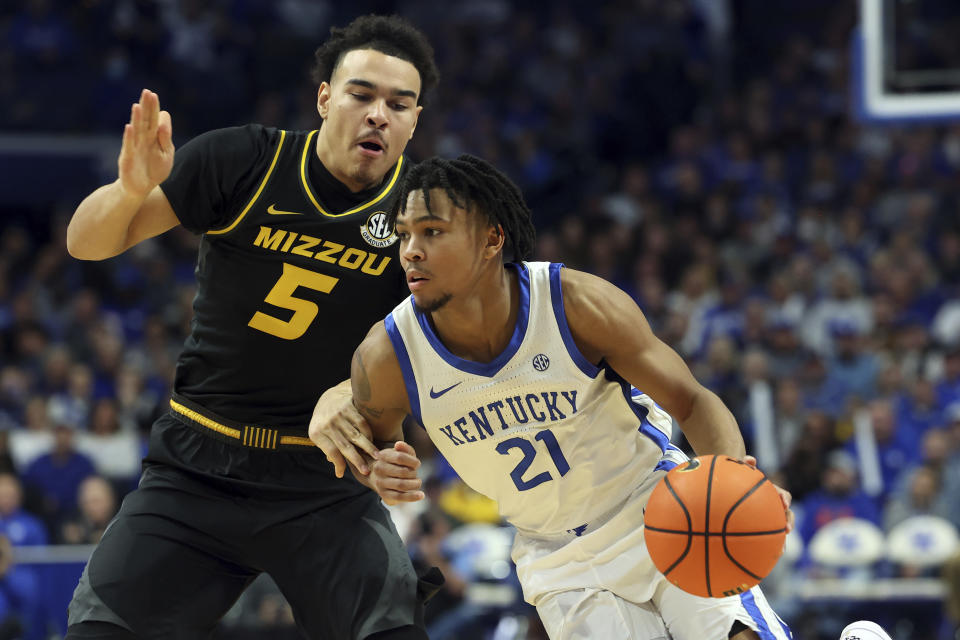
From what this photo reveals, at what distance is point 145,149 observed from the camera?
12.7 feet

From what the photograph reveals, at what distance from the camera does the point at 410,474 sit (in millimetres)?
3758

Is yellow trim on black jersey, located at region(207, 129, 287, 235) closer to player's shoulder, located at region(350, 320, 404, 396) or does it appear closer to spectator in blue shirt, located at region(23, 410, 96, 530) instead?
player's shoulder, located at region(350, 320, 404, 396)

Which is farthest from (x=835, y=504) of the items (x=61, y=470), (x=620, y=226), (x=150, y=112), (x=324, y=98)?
(x=150, y=112)

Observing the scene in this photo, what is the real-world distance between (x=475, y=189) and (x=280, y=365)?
938 millimetres

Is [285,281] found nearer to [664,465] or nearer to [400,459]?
[400,459]

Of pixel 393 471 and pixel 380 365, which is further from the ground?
pixel 380 365

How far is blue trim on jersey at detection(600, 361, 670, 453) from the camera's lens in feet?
13.5

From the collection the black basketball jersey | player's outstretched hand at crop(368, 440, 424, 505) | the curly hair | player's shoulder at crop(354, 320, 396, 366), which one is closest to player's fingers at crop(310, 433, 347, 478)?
player's outstretched hand at crop(368, 440, 424, 505)

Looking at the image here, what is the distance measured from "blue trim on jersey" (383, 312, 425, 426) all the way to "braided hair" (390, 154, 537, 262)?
1.19 ft

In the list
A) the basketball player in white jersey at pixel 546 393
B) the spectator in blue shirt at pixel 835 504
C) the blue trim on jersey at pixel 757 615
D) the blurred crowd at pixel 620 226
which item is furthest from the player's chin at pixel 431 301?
the spectator in blue shirt at pixel 835 504

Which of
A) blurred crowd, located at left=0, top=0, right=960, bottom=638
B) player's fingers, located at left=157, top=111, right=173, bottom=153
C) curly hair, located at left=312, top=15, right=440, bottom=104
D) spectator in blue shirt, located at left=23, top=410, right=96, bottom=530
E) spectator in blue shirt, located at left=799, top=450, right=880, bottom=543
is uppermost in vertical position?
curly hair, located at left=312, top=15, right=440, bottom=104

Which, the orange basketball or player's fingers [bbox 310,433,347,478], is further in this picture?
player's fingers [bbox 310,433,347,478]

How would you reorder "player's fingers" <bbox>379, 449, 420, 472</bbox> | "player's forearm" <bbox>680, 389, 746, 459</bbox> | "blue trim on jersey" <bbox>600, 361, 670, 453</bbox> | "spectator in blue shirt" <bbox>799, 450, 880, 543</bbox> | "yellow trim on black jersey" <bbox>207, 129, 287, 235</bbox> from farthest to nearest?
"spectator in blue shirt" <bbox>799, 450, 880, 543</bbox>
"yellow trim on black jersey" <bbox>207, 129, 287, 235</bbox>
"blue trim on jersey" <bbox>600, 361, 670, 453</bbox>
"player's forearm" <bbox>680, 389, 746, 459</bbox>
"player's fingers" <bbox>379, 449, 420, 472</bbox>

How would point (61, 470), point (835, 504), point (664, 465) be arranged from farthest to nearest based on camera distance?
point (61, 470), point (835, 504), point (664, 465)
